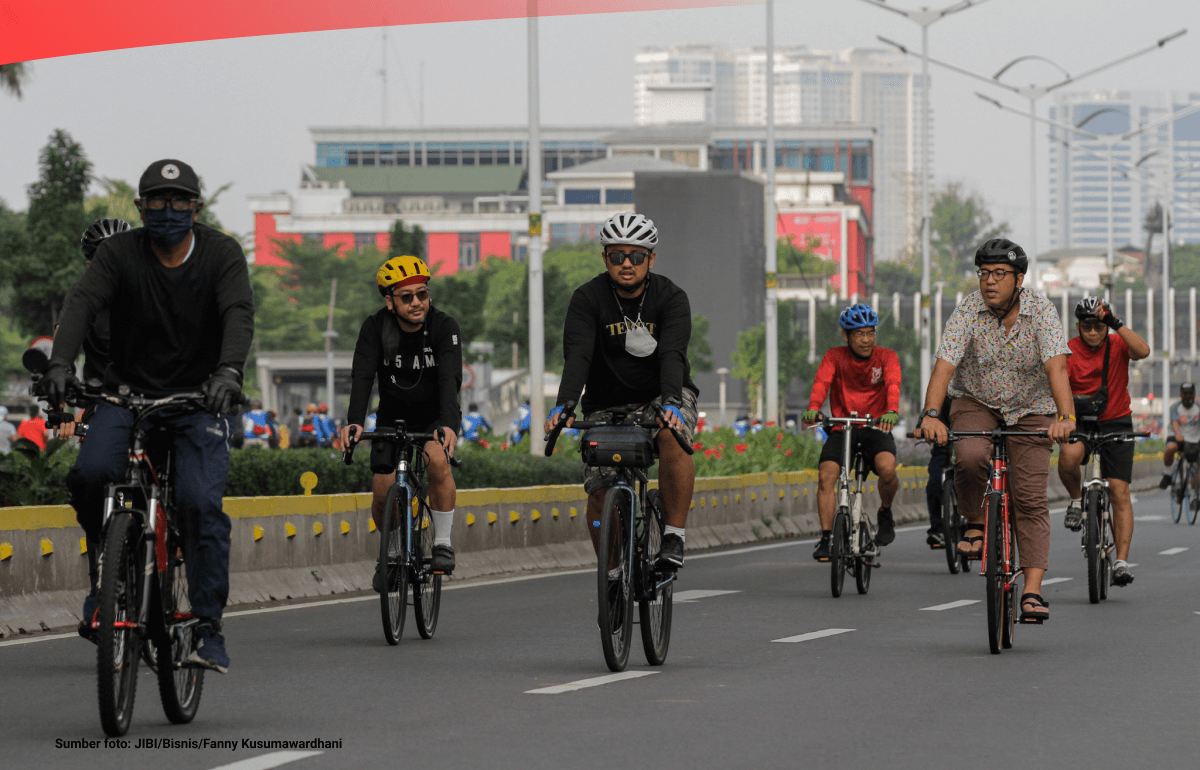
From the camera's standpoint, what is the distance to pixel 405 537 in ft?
32.1

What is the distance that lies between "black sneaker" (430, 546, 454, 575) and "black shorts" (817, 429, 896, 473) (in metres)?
3.91

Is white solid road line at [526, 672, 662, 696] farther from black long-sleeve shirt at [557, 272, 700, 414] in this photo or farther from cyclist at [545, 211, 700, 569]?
black long-sleeve shirt at [557, 272, 700, 414]

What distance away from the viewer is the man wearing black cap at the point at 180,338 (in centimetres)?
680

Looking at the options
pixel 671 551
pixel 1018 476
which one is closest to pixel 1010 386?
pixel 1018 476

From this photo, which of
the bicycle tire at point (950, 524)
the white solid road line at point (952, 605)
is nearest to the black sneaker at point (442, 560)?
the white solid road line at point (952, 605)

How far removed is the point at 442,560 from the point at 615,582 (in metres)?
2.03

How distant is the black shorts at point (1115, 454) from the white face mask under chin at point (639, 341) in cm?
532

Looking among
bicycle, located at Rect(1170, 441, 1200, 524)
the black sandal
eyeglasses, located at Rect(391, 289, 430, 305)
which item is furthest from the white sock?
bicycle, located at Rect(1170, 441, 1200, 524)

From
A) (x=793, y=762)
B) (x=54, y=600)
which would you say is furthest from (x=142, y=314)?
(x=54, y=600)

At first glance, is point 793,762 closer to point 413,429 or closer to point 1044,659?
point 1044,659

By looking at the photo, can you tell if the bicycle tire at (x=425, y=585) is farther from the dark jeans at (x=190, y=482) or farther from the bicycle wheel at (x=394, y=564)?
the dark jeans at (x=190, y=482)

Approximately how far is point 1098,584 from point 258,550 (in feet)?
17.9

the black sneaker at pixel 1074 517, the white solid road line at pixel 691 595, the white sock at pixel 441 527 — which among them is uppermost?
the white sock at pixel 441 527

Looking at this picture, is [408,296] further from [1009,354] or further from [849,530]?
[849,530]
